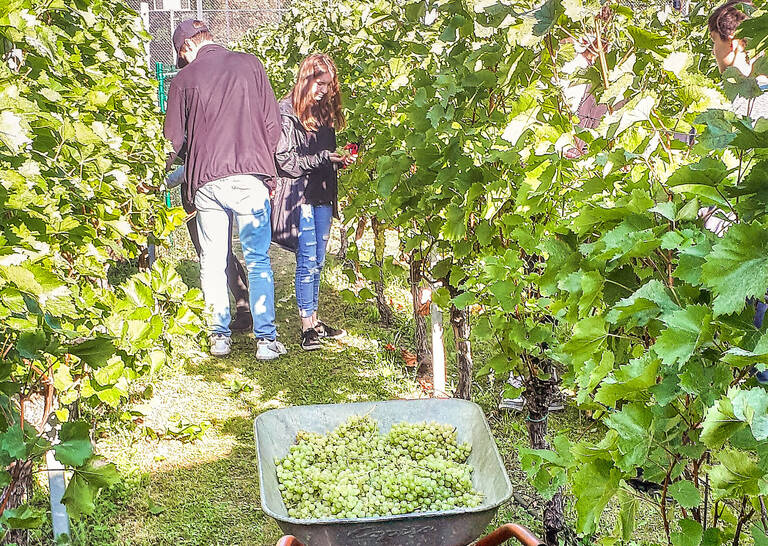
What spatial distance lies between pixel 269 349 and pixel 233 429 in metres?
1.08

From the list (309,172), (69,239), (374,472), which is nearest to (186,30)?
(309,172)

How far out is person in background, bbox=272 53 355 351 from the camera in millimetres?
5152

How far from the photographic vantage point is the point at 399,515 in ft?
6.73

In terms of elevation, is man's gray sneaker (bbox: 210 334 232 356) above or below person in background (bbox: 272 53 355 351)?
below

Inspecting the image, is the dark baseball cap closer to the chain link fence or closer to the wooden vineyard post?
the wooden vineyard post

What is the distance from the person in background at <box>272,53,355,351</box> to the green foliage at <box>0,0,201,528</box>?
1056 millimetres

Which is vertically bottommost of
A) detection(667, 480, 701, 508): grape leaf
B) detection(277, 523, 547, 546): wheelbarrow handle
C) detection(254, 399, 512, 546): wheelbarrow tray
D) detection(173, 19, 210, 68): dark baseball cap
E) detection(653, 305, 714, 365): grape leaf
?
detection(254, 399, 512, 546): wheelbarrow tray

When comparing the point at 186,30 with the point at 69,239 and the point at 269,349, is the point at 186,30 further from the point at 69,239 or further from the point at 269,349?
the point at 69,239

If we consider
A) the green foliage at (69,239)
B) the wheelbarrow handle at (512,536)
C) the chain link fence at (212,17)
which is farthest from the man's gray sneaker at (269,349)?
the chain link fence at (212,17)

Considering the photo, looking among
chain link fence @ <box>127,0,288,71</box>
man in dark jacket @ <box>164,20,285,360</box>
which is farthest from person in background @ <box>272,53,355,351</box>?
chain link fence @ <box>127,0,288,71</box>

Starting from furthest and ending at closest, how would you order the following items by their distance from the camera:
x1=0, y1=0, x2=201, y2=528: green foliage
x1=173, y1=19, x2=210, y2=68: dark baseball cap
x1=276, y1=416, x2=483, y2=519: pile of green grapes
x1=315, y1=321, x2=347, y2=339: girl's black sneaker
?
x1=315, y1=321, x2=347, y2=339: girl's black sneaker → x1=173, y1=19, x2=210, y2=68: dark baseball cap → x1=276, y1=416, x2=483, y2=519: pile of green grapes → x1=0, y1=0, x2=201, y2=528: green foliage

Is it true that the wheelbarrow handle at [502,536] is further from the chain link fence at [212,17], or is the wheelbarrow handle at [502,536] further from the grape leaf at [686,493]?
the chain link fence at [212,17]

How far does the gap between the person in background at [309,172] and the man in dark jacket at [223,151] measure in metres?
0.17

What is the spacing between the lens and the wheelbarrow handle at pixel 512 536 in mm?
1766
